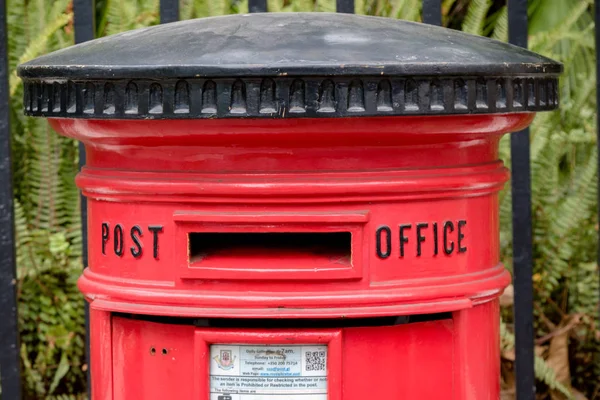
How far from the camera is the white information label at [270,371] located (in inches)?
58.9

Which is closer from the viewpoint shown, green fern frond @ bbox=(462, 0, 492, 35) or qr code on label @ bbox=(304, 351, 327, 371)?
qr code on label @ bbox=(304, 351, 327, 371)

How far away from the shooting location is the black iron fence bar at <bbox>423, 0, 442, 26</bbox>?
97.1 inches

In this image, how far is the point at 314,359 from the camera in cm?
150

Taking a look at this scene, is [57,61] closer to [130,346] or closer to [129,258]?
[129,258]

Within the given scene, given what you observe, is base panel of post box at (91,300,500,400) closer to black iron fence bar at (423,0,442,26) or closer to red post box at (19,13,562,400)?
red post box at (19,13,562,400)

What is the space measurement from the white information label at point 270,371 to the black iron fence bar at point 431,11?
4.28 ft

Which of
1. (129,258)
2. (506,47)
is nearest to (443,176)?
(506,47)

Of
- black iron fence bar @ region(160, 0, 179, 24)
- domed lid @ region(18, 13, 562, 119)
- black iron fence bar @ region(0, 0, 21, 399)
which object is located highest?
black iron fence bar @ region(160, 0, 179, 24)

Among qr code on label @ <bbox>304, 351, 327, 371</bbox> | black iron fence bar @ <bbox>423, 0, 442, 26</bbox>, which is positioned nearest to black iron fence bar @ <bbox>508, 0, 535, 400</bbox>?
black iron fence bar @ <bbox>423, 0, 442, 26</bbox>

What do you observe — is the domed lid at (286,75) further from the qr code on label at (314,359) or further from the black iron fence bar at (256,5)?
the black iron fence bar at (256,5)

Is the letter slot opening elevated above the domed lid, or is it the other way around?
the domed lid

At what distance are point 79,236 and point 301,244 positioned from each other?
1.58m

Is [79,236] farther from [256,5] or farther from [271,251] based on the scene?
[271,251]

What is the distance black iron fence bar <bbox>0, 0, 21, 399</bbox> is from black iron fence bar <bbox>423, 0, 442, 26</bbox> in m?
1.25
